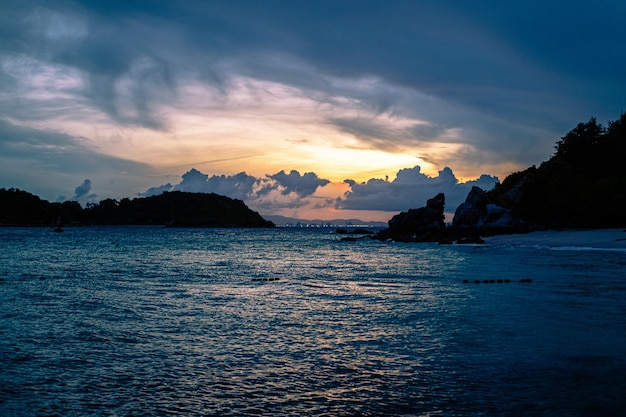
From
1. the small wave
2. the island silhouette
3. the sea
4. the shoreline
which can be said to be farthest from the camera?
the island silhouette

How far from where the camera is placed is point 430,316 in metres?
22.1

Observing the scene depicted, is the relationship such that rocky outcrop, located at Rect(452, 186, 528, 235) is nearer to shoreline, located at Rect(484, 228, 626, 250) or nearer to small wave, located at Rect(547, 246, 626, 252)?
shoreline, located at Rect(484, 228, 626, 250)

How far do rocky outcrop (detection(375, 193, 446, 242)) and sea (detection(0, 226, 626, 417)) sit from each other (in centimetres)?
8042

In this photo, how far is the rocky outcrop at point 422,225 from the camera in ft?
372

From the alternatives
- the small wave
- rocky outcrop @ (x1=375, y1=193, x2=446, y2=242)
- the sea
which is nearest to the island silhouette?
rocky outcrop @ (x1=375, y1=193, x2=446, y2=242)

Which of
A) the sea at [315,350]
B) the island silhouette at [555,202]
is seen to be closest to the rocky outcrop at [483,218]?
the island silhouette at [555,202]

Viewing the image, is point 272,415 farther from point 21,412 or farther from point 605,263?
point 605,263

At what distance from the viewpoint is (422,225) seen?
12144cm

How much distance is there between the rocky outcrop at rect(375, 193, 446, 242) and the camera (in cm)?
11331

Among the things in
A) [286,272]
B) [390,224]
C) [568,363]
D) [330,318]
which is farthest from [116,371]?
[390,224]

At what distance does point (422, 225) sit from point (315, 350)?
356ft

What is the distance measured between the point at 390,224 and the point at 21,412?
130630mm

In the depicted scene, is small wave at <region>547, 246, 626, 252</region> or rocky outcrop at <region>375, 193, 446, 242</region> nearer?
small wave at <region>547, 246, 626, 252</region>

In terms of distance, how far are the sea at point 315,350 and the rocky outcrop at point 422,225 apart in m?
80.4
